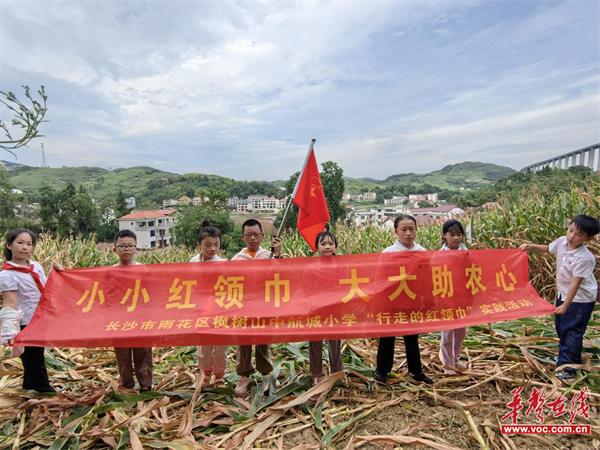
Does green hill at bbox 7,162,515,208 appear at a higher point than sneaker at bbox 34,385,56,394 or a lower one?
higher

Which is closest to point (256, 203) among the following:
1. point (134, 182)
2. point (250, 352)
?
point (134, 182)

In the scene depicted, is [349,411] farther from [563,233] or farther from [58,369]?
[563,233]

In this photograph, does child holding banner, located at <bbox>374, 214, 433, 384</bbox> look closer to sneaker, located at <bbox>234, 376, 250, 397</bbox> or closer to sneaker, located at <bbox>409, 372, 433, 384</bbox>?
sneaker, located at <bbox>409, 372, 433, 384</bbox>

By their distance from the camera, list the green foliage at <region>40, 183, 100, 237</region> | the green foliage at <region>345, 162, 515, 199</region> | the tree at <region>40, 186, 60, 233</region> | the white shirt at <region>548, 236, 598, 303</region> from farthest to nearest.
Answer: the green foliage at <region>345, 162, 515, 199</region>, the green foliage at <region>40, 183, 100, 237</region>, the tree at <region>40, 186, 60, 233</region>, the white shirt at <region>548, 236, 598, 303</region>

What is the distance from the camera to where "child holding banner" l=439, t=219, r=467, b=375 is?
137 inches

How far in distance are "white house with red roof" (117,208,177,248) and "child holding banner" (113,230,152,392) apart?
6886 centimetres

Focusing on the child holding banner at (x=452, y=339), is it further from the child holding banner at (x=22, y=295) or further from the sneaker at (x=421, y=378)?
the child holding banner at (x=22, y=295)

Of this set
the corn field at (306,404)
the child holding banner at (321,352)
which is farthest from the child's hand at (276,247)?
the corn field at (306,404)

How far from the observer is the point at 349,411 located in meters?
2.87

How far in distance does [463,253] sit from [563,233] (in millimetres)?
3058

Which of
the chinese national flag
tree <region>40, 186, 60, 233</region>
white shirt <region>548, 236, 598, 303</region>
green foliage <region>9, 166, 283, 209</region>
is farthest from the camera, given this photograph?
green foliage <region>9, 166, 283, 209</region>

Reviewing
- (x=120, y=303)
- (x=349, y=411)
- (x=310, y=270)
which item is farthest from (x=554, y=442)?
(x=120, y=303)

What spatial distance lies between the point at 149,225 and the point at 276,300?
79.3 m

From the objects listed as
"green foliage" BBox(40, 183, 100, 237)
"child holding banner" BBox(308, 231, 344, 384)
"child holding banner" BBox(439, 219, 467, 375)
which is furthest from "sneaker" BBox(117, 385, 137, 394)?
"green foliage" BBox(40, 183, 100, 237)
